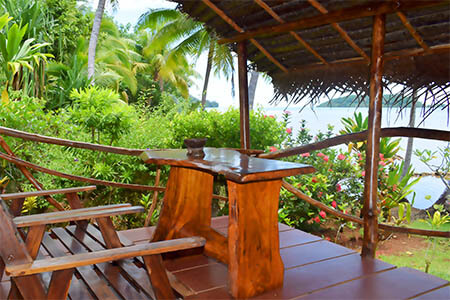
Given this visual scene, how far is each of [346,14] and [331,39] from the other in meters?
0.46

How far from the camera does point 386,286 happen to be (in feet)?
6.19

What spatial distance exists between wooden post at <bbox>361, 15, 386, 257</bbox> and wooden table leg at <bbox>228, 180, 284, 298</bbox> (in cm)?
77

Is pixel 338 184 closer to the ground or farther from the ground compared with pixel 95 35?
closer to the ground

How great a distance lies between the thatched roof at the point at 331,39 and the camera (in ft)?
7.00

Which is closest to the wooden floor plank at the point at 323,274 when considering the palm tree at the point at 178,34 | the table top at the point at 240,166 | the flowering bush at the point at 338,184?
the table top at the point at 240,166

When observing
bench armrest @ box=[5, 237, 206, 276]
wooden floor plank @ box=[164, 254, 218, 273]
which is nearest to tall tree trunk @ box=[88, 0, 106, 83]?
wooden floor plank @ box=[164, 254, 218, 273]

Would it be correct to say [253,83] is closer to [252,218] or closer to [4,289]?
[252,218]

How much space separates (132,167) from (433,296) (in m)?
3.42

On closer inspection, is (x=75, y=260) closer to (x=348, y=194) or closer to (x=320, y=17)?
(x=320, y=17)

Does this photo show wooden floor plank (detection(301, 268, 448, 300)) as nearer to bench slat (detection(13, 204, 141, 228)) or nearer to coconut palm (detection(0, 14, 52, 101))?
bench slat (detection(13, 204, 141, 228))

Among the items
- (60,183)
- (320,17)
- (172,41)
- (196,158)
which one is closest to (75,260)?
(196,158)

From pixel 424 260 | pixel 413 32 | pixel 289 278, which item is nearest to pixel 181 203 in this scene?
pixel 289 278

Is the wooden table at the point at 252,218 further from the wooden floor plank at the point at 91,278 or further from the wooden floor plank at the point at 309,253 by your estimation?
the wooden floor plank at the point at 91,278

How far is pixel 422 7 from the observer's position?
6.20 feet
